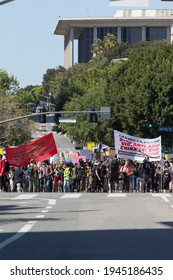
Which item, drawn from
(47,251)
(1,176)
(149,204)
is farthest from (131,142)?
(47,251)

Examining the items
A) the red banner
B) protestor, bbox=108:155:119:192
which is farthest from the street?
the red banner

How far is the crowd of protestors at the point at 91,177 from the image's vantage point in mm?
42312

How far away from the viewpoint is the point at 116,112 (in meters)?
83.1

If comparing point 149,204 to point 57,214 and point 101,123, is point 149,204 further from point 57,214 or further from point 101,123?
point 101,123

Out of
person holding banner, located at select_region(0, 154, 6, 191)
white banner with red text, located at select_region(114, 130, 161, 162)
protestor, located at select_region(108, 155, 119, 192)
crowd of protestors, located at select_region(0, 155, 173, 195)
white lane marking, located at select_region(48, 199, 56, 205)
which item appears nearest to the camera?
white lane marking, located at select_region(48, 199, 56, 205)

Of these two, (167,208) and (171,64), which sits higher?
(171,64)

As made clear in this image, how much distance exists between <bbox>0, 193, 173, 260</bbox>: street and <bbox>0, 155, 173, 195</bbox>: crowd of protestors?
9968 mm

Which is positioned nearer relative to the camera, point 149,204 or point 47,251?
point 47,251

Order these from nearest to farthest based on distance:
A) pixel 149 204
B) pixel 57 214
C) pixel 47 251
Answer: pixel 47 251
pixel 57 214
pixel 149 204

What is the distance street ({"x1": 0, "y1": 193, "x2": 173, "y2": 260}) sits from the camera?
15.2 metres

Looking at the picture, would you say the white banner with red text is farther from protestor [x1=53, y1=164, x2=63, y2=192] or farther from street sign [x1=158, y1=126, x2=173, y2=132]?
street sign [x1=158, y1=126, x2=173, y2=132]

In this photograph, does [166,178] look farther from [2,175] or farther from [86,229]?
[86,229]

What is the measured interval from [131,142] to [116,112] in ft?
120
